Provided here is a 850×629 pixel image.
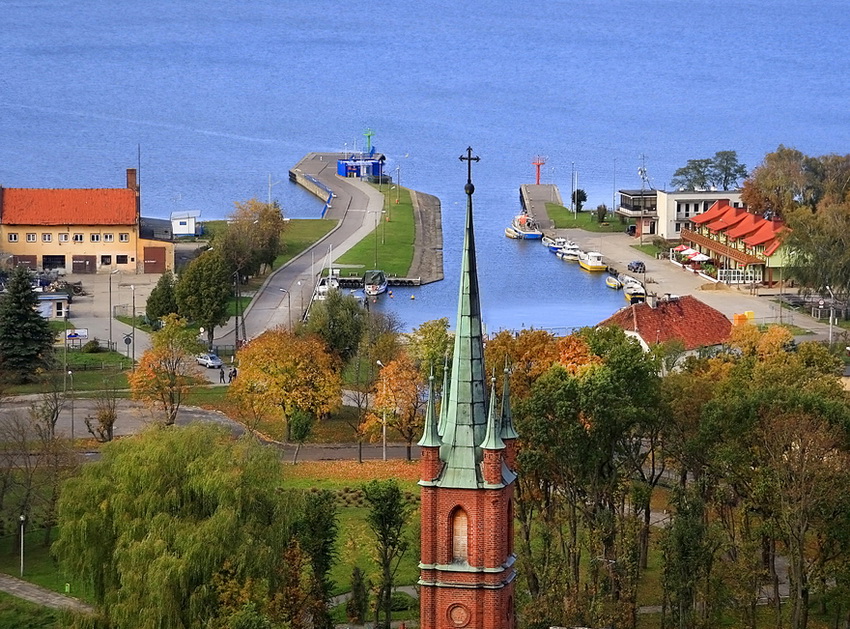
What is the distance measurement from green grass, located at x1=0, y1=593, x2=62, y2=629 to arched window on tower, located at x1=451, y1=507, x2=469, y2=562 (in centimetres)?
1970

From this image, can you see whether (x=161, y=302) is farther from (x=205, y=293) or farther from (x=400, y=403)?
(x=400, y=403)

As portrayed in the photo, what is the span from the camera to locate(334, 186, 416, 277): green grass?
122 m

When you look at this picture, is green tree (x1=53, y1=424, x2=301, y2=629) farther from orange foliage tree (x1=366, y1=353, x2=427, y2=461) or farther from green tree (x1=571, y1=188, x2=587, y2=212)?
green tree (x1=571, y1=188, x2=587, y2=212)

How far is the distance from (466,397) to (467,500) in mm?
2063

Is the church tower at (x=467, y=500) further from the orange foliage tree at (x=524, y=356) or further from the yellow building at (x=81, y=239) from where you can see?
the yellow building at (x=81, y=239)

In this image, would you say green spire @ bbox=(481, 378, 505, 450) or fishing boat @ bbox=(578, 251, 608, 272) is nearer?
green spire @ bbox=(481, 378, 505, 450)

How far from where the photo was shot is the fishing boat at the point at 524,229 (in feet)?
467

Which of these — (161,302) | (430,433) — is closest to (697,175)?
(161,302)

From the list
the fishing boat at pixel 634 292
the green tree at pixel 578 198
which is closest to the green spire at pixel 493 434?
the fishing boat at pixel 634 292

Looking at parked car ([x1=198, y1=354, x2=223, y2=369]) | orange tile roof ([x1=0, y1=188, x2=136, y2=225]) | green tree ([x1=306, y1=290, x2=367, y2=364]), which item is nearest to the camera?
green tree ([x1=306, y1=290, x2=367, y2=364])

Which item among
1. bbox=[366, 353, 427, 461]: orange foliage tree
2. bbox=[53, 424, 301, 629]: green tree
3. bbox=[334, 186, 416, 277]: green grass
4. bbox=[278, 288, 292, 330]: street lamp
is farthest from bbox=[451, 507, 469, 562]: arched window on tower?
bbox=[334, 186, 416, 277]: green grass

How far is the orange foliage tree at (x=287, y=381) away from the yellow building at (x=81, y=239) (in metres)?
37.2

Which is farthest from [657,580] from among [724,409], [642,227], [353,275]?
[642,227]

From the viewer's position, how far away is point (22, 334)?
85.6 metres
